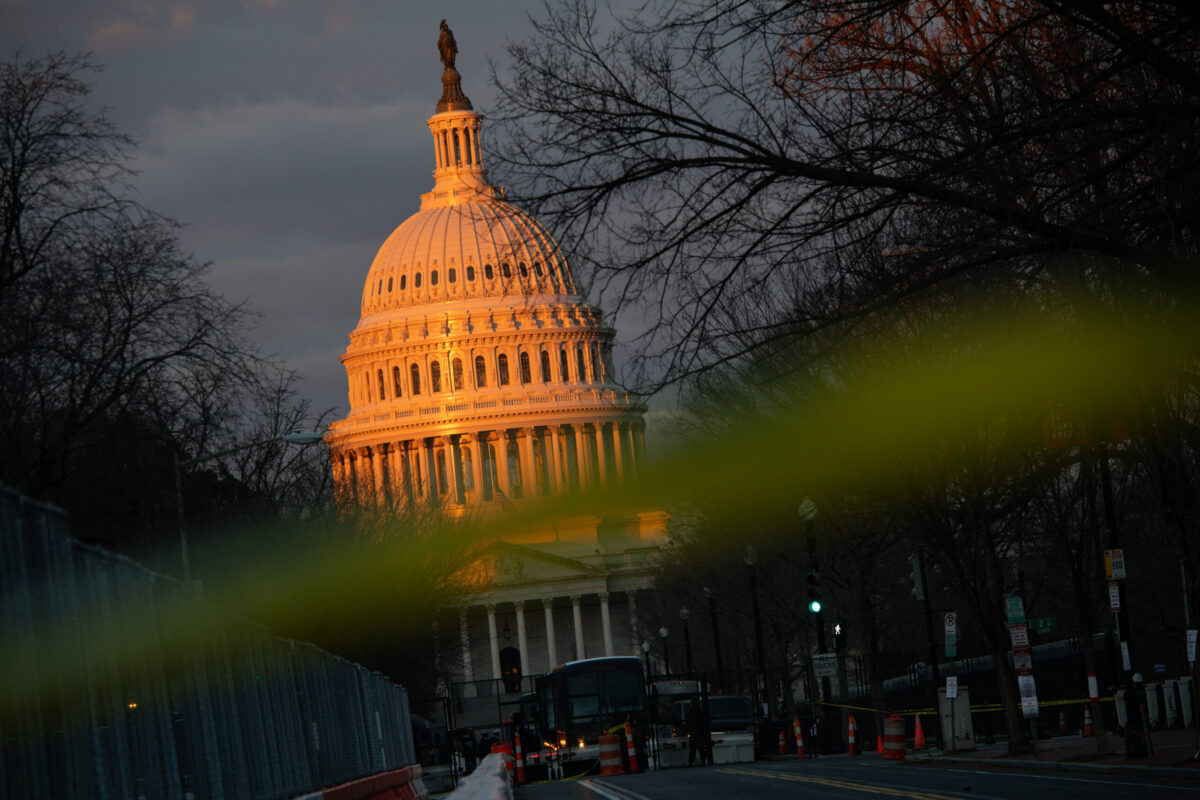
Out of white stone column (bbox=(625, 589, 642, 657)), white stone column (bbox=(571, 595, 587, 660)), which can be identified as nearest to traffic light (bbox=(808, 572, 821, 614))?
white stone column (bbox=(625, 589, 642, 657))

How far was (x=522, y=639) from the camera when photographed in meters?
142

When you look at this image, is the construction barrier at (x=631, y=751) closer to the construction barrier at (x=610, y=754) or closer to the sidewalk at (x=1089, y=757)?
the construction barrier at (x=610, y=754)

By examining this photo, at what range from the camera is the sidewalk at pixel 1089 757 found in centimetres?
2311

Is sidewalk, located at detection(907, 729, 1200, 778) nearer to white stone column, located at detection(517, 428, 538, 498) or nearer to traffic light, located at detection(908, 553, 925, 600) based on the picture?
traffic light, located at detection(908, 553, 925, 600)

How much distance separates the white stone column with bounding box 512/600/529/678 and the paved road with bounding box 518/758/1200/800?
4168 inches

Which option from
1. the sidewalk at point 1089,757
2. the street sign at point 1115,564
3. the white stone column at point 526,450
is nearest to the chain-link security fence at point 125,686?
the sidewalk at point 1089,757

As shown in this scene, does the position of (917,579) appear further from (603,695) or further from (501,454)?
(501,454)

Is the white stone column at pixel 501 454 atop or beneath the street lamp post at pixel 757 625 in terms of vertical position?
atop

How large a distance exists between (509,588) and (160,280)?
118m

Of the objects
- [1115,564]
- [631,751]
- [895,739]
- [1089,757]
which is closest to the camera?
[1115,564]

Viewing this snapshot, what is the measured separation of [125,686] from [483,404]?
153 metres

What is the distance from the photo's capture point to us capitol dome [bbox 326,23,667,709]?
468ft

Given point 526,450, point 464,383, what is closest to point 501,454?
point 526,450

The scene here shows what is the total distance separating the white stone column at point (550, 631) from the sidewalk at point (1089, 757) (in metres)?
103
